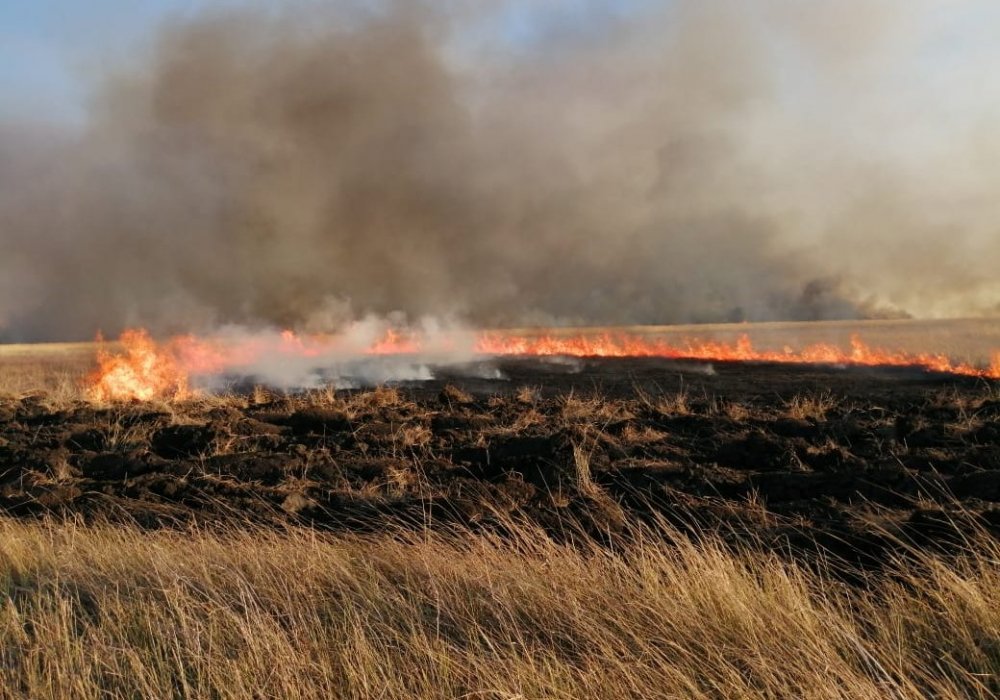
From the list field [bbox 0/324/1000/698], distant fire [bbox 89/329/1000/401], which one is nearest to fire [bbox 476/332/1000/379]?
distant fire [bbox 89/329/1000/401]

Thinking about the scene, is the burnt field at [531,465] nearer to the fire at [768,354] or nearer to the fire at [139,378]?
the fire at [139,378]

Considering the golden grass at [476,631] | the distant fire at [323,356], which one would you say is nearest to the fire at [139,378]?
the distant fire at [323,356]

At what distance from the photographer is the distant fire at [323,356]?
66.8 ft

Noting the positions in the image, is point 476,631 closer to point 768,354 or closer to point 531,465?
point 531,465

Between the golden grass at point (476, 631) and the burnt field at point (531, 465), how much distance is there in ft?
4.53

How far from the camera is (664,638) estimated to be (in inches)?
145

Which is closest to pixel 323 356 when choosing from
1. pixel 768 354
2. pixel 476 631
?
pixel 768 354

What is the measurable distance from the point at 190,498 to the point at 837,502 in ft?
25.7

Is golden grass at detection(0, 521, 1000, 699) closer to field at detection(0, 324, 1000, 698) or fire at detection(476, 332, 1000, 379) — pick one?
field at detection(0, 324, 1000, 698)

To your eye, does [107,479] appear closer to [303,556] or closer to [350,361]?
[303,556]

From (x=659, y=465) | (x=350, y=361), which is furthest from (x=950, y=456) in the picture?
(x=350, y=361)

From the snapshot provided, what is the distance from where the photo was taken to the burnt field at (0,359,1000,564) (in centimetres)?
711

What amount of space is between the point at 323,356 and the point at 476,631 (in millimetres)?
30172

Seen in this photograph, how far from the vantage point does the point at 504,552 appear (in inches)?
215
